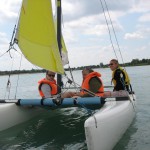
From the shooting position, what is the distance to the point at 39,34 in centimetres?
529

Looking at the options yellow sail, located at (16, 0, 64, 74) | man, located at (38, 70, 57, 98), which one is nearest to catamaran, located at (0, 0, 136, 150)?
yellow sail, located at (16, 0, 64, 74)

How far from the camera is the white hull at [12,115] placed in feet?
19.7

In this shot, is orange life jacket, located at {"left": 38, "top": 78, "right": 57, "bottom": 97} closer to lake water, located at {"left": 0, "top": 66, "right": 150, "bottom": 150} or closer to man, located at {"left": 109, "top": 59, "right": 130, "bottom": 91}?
lake water, located at {"left": 0, "top": 66, "right": 150, "bottom": 150}

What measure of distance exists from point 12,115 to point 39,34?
1942 millimetres

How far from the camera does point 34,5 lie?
17.6 ft

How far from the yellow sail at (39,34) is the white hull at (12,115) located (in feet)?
5.10

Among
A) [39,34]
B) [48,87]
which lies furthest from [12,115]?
[39,34]

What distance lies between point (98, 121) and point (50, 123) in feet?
9.72

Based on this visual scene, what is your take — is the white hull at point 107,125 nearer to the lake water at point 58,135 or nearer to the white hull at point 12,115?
the lake water at point 58,135

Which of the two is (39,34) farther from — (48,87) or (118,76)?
(118,76)

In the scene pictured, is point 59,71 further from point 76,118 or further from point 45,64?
point 76,118

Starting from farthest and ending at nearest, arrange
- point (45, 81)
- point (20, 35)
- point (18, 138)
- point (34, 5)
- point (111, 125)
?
point (45, 81) → point (18, 138) → point (34, 5) → point (20, 35) → point (111, 125)

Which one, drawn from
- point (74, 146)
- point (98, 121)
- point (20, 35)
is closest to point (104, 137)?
point (98, 121)

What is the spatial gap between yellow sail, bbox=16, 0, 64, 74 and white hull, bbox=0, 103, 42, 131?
5.10 feet
